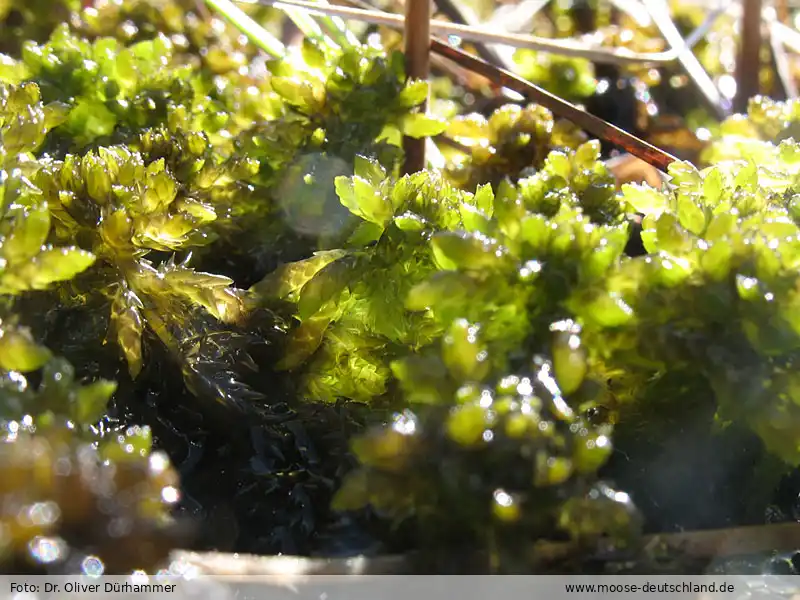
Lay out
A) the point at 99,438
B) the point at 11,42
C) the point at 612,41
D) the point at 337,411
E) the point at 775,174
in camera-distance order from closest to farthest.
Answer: the point at 99,438, the point at 337,411, the point at 775,174, the point at 11,42, the point at 612,41

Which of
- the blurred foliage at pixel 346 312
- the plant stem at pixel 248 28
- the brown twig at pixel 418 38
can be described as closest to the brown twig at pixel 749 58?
the blurred foliage at pixel 346 312

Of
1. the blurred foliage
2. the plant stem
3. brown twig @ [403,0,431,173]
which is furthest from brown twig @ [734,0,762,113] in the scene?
the plant stem

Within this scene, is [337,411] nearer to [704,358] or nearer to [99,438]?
[99,438]

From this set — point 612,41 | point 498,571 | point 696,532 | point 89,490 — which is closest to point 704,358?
point 696,532

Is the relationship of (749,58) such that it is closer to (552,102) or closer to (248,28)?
(552,102)

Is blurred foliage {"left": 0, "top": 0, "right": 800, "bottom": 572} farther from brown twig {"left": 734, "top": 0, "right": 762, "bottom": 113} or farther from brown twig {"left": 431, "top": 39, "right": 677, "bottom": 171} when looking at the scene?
brown twig {"left": 734, "top": 0, "right": 762, "bottom": 113}

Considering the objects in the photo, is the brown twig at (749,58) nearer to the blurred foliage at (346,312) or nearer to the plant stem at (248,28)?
the blurred foliage at (346,312)
